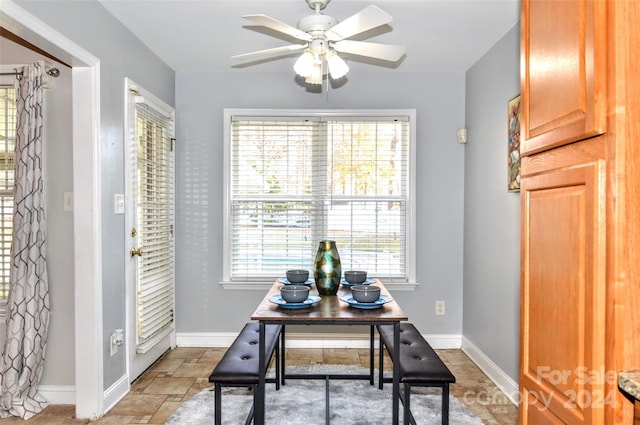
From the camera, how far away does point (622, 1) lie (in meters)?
0.93

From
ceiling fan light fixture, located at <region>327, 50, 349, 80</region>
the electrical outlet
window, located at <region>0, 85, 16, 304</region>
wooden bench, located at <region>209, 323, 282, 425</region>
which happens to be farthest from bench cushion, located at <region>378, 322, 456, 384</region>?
window, located at <region>0, 85, 16, 304</region>

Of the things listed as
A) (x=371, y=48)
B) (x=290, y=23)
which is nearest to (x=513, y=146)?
(x=371, y=48)

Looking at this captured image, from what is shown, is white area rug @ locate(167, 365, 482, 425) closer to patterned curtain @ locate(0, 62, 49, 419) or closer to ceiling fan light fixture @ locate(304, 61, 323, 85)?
patterned curtain @ locate(0, 62, 49, 419)

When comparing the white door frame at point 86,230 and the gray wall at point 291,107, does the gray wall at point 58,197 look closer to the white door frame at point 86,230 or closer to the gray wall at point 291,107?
the white door frame at point 86,230

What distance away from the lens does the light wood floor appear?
2.52 metres

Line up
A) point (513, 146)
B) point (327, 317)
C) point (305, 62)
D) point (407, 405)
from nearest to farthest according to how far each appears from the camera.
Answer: point (327, 317), point (407, 405), point (305, 62), point (513, 146)

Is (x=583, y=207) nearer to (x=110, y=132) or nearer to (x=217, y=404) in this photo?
(x=217, y=404)

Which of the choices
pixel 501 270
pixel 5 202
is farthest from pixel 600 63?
pixel 5 202

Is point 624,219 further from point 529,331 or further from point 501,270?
point 501,270

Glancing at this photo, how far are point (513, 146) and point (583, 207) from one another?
78.3 inches

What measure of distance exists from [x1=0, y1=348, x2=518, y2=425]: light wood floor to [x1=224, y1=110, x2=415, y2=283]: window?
2.48ft

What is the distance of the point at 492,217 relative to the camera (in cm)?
317

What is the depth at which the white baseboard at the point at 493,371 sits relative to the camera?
2.78 m

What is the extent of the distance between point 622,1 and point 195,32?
273 centimetres
